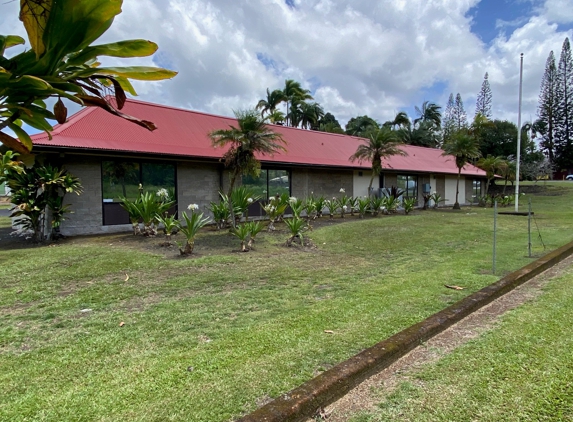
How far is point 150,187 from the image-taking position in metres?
13.0

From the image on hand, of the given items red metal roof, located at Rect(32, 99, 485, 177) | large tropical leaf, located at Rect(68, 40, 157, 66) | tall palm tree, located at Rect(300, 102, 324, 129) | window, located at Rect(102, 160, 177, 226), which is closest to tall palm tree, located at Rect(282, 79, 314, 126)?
tall palm tree, located at Rect(300, 102, 324, 129)

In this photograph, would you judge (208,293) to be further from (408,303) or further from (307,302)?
(408,303)

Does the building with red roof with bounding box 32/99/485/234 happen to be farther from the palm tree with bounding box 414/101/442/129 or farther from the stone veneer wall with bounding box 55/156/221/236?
the palm tree with bounding box 414/101/442/129

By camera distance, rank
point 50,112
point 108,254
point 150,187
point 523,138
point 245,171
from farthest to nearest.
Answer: point 523,138
point 150,187
point 245,171
point 108,254
point 50,112

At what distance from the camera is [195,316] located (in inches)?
173

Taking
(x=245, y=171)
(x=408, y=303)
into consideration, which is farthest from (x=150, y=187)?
(x=408, y=303)

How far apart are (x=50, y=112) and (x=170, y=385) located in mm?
2159

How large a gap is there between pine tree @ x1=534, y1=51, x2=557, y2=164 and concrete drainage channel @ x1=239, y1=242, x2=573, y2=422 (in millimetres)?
58153

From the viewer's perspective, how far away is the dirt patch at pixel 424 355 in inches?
106

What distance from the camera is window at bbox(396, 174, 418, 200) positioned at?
922 inches

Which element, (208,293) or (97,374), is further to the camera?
(208,293)

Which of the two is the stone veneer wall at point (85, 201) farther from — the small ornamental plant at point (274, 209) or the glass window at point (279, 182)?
the glass window at point (279, 182)

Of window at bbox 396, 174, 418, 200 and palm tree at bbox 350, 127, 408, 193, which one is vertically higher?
palm tree at bbox 350, 127, 408, 193

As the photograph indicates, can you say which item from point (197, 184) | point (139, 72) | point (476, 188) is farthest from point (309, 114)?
point (139, 72)
